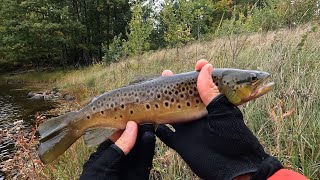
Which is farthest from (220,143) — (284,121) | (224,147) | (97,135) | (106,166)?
(284,121)

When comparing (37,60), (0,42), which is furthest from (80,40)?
(0,42)

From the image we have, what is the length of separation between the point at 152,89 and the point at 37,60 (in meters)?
42.7

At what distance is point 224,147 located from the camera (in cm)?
196

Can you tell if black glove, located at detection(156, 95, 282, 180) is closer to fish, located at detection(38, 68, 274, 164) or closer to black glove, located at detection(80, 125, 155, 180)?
fish, located at detection(38, 68, 274, 164)

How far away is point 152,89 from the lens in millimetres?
2318

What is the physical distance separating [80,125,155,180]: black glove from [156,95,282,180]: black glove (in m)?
0.35

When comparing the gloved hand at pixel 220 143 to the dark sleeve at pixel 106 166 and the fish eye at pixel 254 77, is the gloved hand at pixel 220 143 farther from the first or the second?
the dark sleeve at pixel 106 166

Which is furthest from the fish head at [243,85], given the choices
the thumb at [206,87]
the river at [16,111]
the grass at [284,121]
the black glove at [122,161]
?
the river at [16,111]

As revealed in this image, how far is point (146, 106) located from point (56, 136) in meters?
0.67

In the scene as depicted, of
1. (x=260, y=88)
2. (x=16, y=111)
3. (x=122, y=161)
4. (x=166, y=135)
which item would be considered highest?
(x=260, y=88)

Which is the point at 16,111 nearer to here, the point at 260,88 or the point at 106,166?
the point at 106,166

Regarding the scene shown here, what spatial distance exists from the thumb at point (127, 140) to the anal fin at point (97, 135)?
0.12m

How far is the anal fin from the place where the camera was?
227 cm

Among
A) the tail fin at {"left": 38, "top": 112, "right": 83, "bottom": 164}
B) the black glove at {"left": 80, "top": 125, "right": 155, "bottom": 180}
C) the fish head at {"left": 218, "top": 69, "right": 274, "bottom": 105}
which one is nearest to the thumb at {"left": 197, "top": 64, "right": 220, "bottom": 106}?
the fish head at {"left": 218, "top": 69, "right": 274, "bottom": 105}
